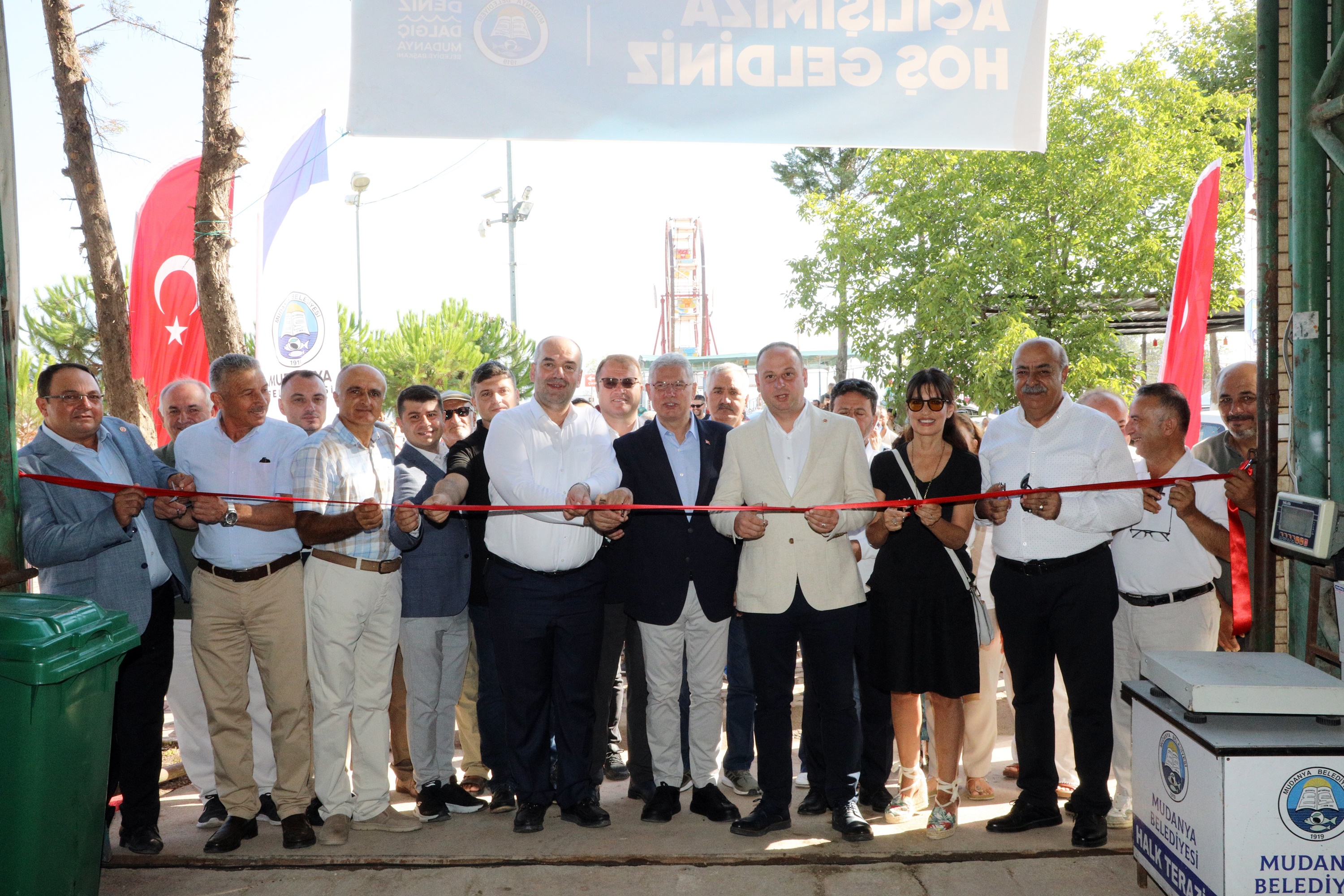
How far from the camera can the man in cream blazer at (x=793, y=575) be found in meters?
3.89

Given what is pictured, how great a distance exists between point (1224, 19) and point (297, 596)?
3091 centimetres

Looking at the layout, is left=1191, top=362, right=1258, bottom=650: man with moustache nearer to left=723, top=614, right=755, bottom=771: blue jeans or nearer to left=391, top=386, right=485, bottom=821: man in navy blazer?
left=723, top=614, right=755, bottom=771: blue jeans

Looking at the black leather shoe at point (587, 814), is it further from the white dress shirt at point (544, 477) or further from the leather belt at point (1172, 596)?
the leather belt at point (1172, 596)

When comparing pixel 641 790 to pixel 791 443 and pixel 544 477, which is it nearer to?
pixel 544 477

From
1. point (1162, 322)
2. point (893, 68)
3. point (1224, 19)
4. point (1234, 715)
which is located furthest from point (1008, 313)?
point (1224, 19)

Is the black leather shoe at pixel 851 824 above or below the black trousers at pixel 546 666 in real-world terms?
below

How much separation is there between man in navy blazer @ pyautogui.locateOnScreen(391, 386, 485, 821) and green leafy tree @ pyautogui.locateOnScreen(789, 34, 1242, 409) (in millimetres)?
13106

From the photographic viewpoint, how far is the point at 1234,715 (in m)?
2.98

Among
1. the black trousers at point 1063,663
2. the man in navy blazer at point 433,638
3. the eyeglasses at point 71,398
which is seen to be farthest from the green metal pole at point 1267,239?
the eyeglasses at point 71,398

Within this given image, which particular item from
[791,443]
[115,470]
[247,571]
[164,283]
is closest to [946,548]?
[791,443]

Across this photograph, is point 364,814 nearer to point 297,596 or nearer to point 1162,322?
point 297,596

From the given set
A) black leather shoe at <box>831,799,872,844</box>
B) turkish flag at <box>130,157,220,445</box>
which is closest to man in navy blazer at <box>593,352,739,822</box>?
black leather shoe at <box>831,799,872,844</box>

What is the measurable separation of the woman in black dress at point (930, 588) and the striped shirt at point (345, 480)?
2079mm

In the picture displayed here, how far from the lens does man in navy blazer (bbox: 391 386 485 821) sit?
4.22 metres
